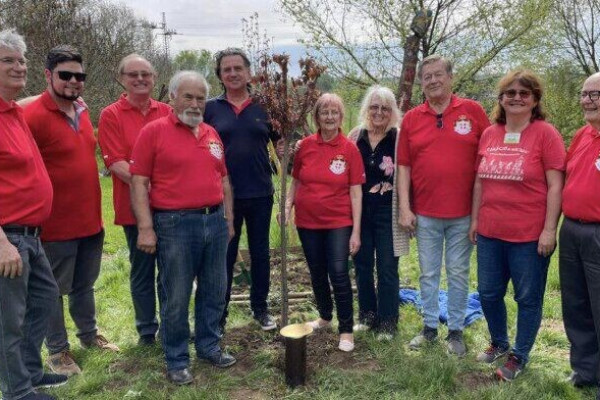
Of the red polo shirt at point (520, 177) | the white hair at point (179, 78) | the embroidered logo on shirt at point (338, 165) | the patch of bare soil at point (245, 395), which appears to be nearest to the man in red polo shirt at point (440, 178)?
the red polo shirt at point (520, 177)

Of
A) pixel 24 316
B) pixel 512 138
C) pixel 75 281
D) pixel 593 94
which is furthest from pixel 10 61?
pixel 593 94

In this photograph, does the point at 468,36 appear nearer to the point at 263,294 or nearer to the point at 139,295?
the point at 263,294

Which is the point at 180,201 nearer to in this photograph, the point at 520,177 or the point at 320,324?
the point at 320,324

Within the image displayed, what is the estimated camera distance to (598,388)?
137 inches

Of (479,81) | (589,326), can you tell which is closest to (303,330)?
(589,326)

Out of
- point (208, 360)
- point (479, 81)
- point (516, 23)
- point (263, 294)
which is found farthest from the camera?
point (479, 81)

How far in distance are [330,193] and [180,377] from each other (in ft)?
5.77

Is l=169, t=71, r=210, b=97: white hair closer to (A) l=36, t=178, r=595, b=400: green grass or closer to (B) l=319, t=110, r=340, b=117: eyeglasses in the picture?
(B) l=319, t=110, r=340, b=117: eyeglasses

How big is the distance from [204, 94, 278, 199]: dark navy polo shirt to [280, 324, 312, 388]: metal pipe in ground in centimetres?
117

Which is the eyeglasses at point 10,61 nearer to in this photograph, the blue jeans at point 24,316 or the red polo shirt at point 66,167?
the red polo shirt at point 66,167

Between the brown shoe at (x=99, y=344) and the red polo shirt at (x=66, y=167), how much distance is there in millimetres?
1028

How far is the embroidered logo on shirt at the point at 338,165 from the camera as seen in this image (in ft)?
12.9

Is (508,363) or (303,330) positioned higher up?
(303,330)

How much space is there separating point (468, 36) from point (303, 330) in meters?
6.88
